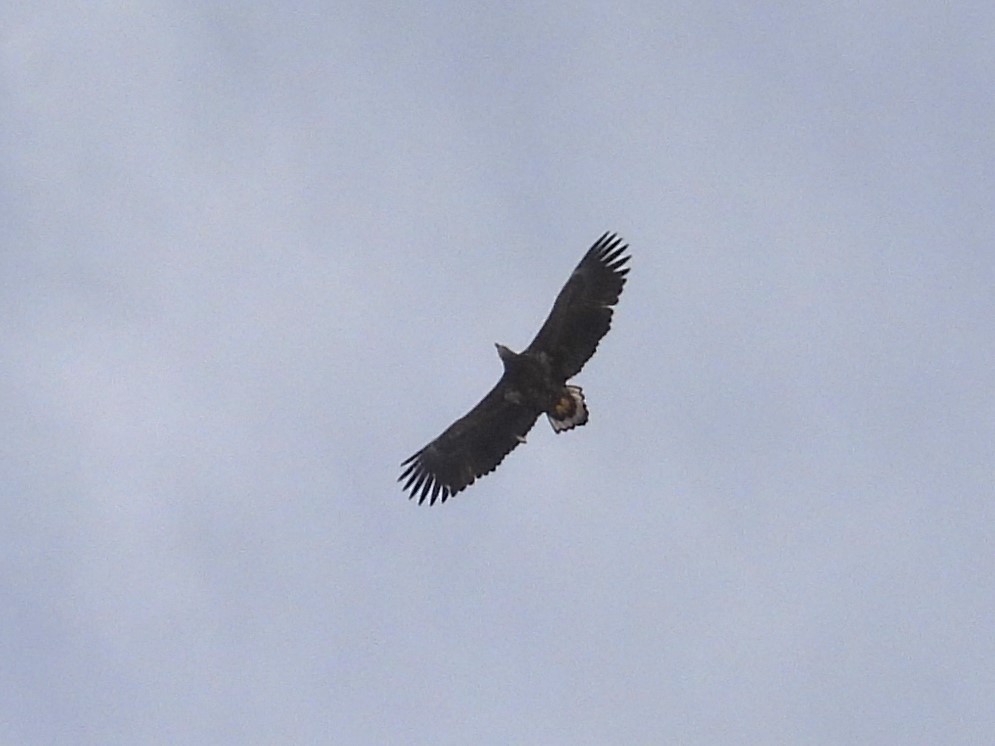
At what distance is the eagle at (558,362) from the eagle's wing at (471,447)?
2 centimetres

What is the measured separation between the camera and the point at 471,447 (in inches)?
1415

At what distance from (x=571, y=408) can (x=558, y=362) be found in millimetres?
731

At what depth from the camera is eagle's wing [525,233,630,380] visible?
34.8 meters

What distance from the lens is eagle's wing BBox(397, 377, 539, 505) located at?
35.6 meters

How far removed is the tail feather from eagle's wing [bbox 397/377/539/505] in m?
0.47

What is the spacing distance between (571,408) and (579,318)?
53.7 inches

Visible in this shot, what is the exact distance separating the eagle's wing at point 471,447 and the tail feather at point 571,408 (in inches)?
18.6

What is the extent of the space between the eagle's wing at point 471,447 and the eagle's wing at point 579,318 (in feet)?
3.14

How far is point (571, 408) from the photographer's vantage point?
35062 mm

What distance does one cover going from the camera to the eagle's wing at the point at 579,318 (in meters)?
34.8

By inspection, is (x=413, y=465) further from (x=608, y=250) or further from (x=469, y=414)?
(x=608, y=250)

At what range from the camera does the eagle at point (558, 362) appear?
3481 cm

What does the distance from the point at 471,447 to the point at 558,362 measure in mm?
2108

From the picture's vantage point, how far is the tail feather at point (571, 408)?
115ft
